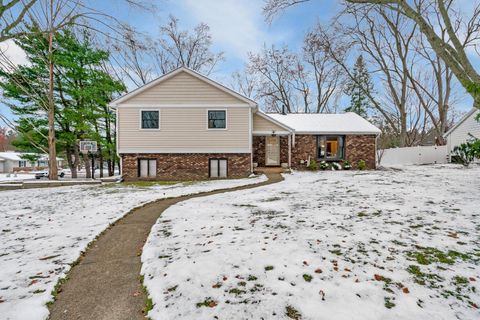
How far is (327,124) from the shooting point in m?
17.8

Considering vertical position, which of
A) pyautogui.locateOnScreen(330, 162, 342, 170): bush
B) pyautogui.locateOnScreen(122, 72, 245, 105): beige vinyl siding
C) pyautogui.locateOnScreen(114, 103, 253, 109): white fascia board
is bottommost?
pyautogui.locateOnScreen(330, 162, 342, 170): bush

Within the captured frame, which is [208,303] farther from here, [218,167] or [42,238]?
[218,167]

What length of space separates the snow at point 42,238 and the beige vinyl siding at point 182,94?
21.7 feet

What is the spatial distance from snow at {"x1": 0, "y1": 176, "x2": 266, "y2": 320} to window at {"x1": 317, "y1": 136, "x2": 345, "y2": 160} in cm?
1189

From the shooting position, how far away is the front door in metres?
16.4

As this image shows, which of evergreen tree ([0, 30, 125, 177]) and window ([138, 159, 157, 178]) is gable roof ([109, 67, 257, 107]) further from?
evergreen tree ([0, 30, 125, 177])

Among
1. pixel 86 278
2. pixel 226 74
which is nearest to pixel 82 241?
pixel 86 278

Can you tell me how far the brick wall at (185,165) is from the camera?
13.8m

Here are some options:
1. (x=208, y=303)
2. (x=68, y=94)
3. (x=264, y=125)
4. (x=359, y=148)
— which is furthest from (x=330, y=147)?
(x=68, y=94)

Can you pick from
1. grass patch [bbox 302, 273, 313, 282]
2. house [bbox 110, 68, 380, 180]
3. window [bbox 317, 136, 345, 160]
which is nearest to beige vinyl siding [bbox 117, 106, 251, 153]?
house [bbox 110, 68, 380, 180]

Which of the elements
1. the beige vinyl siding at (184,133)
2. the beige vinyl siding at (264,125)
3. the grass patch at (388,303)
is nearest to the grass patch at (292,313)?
the grass patch at (388,303)

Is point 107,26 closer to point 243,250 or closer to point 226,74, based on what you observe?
point 243,250

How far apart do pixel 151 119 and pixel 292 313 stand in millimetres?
13059

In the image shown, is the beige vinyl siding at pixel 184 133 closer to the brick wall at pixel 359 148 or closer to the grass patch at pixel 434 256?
the brick wall at pixel 359 148
